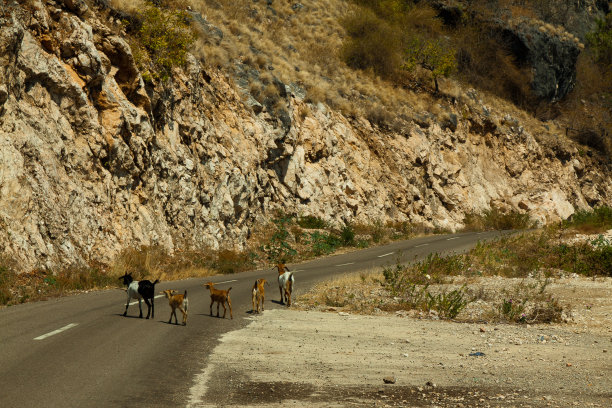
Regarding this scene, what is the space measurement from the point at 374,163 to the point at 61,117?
25.1m

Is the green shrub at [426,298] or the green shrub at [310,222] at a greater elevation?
the green shrub at [310,222]

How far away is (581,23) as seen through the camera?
77.1m

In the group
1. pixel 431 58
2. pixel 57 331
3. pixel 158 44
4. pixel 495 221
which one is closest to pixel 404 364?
pixel 57 331

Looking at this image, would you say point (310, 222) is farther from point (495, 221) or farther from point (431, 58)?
point (431, 58)

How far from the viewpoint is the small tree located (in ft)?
178

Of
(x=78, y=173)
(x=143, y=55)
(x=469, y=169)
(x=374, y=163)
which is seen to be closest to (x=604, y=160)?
(x=469, y=169)

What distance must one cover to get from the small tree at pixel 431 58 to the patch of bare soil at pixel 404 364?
43.1 metres

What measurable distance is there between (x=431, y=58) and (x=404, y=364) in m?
49.1

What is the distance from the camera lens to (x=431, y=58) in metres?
54.9

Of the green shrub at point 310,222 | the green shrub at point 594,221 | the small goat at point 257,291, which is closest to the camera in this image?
the small goat at point 257,291

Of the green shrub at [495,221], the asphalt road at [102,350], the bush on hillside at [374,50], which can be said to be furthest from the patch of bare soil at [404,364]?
the bush on hillside at [374,50]

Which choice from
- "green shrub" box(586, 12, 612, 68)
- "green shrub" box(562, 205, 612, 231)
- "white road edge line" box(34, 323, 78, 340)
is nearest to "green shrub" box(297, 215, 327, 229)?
"green shrub" box(562, 205, 612, 231)

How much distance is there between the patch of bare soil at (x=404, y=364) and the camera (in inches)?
280

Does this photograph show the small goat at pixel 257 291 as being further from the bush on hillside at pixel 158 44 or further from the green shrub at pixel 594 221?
the green shrub at pixel 594 221
